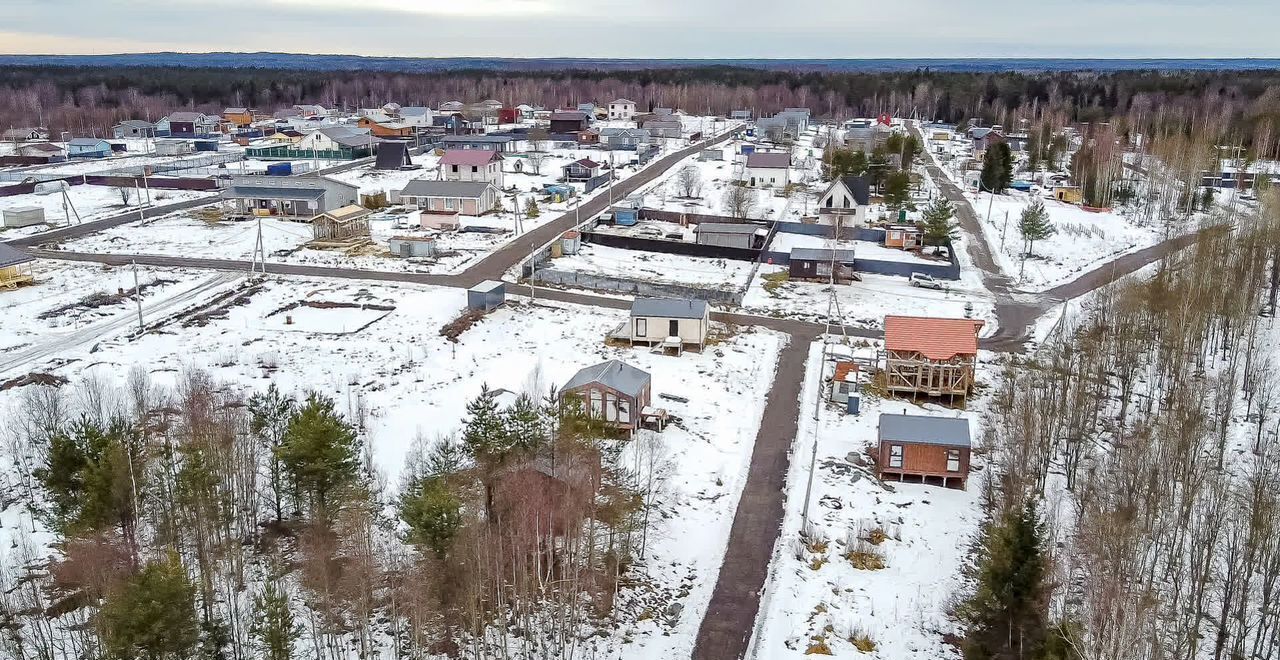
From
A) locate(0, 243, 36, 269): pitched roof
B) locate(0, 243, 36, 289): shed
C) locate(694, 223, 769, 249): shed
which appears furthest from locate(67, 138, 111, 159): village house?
locate(694, 223, 769, 249): shed

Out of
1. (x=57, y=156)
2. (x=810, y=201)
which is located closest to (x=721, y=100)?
(x=810, y=201)

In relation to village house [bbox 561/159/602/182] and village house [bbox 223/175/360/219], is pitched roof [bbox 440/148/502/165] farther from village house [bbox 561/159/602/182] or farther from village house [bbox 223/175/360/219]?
village house [bbox 223/175/360/219]

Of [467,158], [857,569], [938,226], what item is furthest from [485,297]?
[467,158]

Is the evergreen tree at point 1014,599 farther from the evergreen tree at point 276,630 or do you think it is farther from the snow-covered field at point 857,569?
the evergreen tree at point 276,630

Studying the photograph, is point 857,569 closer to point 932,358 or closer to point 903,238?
point 932,358

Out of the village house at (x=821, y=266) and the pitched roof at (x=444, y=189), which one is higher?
the pitched roof at (x=444, y=189)

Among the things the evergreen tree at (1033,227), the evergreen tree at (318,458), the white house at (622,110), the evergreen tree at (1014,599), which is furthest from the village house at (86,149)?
the evergreen tree at (1014,599)
